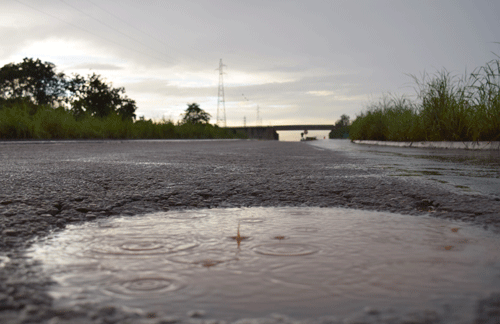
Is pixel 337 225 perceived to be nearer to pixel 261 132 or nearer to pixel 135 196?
pixel 135 196

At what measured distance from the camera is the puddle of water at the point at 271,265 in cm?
95

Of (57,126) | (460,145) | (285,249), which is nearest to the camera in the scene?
(285,249)

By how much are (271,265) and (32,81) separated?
5431 centimetres

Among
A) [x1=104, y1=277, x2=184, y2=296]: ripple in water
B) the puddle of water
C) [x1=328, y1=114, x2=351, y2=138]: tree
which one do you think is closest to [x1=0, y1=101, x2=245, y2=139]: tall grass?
[x1=328, y1=114, x2=351, y2=138]: tree

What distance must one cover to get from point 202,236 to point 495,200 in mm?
1575

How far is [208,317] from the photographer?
2.86 feet

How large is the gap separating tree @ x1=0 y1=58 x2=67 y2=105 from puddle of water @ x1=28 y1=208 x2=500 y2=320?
52.2m

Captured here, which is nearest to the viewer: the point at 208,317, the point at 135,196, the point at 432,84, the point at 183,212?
the point at 208,317

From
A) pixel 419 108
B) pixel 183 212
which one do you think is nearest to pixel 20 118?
pixel 419 108

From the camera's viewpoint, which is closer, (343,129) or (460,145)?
(460,145)

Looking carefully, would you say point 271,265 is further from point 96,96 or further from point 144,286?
point 96,96

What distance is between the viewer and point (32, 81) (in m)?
49.0

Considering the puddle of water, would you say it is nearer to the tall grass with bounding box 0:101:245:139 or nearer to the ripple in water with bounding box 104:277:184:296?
the ripple in water with bounding box 104:277:184:296

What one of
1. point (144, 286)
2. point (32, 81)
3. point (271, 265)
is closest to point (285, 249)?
point (271, 265)
